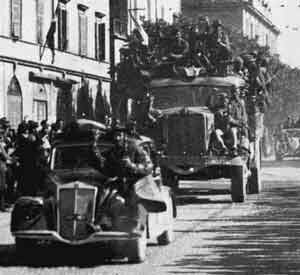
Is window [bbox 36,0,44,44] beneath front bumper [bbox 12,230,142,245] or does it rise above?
above

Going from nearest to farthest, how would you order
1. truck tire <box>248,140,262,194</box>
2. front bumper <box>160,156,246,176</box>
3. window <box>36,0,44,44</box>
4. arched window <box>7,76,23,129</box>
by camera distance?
1. front bumper <box>160,156,246,176</box>
2. truck tire <box>248,140,262,194</box>
3. arched window <box>7,76,23,129</box>
4. window <box>36,0,44,44</box>

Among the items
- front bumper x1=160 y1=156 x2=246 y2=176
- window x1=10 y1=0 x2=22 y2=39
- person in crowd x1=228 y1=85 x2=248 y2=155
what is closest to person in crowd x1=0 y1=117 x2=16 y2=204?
front bumper x1=160 y1=156 x2=246 y2=176

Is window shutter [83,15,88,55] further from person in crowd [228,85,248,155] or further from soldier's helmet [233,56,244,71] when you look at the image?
person in crowd [228,85,248,155]

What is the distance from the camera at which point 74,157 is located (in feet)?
39.2

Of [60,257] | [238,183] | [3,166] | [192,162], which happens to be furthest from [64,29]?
[60,257]

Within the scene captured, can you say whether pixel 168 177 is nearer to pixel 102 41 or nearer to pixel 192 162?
pixel 192 162

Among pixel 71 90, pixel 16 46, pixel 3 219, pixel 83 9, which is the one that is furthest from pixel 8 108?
pixel 3 219

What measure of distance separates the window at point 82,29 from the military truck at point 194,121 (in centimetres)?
1600

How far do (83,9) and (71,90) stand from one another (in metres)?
3.67

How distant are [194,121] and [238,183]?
5.05ft

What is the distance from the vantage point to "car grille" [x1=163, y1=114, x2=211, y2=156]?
20.2m

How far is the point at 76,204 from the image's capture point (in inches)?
431

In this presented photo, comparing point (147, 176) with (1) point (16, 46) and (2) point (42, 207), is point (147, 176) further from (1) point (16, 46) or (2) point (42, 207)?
(1) point (16, 46)

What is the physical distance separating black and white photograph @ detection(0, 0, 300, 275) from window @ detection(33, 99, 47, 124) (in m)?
0.10
